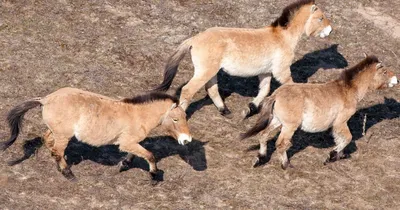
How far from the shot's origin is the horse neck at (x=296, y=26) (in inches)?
517

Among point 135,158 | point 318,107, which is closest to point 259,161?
point 318,107

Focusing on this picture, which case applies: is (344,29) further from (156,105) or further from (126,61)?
(156,105)

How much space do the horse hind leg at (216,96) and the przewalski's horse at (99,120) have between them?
7.29 ft

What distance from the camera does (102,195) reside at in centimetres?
1040

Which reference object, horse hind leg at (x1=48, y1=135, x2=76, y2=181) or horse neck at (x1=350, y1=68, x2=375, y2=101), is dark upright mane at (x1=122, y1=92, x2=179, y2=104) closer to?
horse hind leg at (x1=48, y1=135, x2=76, y2=181)

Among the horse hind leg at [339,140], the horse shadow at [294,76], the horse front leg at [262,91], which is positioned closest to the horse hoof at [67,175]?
the horse shadow at [294,76]

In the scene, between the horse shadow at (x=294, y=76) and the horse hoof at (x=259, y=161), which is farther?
the horse shadow at (x=294, y=76)

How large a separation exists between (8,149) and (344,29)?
8.72 meters

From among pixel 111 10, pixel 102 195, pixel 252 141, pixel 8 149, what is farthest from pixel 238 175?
pixel 111 10

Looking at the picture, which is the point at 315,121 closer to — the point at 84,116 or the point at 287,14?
the point at 287,14

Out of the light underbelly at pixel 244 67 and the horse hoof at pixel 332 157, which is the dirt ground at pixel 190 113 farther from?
the light underbelly at pixel 244 67

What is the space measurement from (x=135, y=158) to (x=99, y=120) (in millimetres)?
1253

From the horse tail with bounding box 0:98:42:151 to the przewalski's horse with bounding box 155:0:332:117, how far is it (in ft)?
9.28

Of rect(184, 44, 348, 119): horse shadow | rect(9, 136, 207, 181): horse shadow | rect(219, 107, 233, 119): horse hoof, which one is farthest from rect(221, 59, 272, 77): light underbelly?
rect(9, 136, 207, 181): horse shadow
